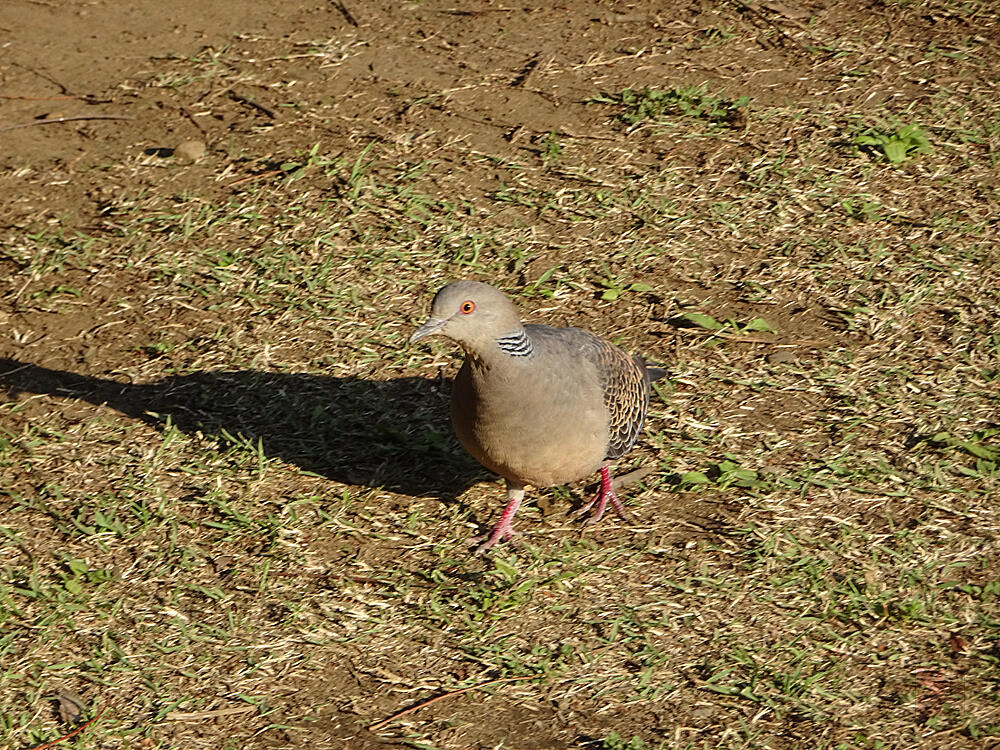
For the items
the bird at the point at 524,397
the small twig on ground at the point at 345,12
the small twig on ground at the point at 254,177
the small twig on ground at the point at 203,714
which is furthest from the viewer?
the small twig on ground at the point at 345,12

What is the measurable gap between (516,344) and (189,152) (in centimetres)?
328

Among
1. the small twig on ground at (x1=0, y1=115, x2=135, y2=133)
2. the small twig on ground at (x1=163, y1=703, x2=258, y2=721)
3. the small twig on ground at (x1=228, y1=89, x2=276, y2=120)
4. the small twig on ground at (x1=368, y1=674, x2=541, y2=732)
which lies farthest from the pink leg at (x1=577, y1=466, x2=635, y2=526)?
the small twig on ground at (x1=0, y1=115, x2=135, y2=133)

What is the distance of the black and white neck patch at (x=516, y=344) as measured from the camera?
4215 millimetres

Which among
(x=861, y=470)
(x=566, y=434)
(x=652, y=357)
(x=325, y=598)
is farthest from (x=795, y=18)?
(x=325, y=598)

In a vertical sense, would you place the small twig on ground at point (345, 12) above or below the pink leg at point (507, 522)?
above

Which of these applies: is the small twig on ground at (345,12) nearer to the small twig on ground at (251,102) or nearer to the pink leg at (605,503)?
the small twig on ground at (251,102)

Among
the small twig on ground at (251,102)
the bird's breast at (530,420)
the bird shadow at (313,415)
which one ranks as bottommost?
the bird shadow at (313,415)

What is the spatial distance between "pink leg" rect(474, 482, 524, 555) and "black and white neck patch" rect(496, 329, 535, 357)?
0.65m

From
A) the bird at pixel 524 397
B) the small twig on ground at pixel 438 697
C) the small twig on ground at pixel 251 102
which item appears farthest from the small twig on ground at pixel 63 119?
the small twig on ground at pixel 438 697

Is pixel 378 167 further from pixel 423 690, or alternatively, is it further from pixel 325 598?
pixel 423 690

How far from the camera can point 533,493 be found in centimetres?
498

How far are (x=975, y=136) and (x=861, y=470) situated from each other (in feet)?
9.66

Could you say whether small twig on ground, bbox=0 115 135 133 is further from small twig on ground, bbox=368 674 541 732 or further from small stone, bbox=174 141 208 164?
small twig on ground, bbox=368 674 541 732

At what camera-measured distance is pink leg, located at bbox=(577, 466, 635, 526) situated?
15.6 feet
